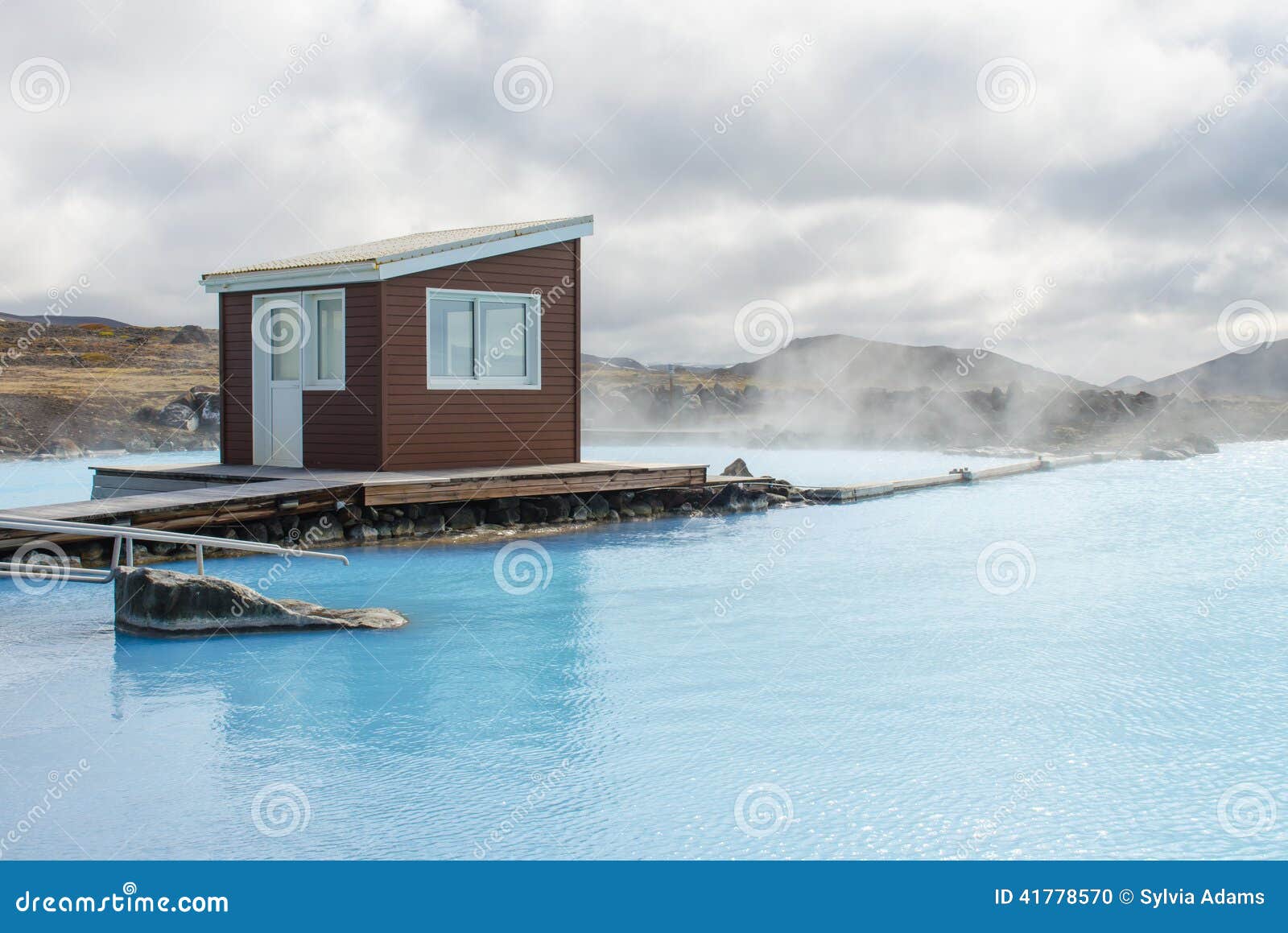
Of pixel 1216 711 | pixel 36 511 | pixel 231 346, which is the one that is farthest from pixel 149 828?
pixel 231 346

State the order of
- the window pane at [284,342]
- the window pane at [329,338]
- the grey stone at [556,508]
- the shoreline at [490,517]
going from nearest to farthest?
the shoreline at [490,517], the window pane at [329,338], the window pane at [284,342], the grey stone at [556,508]

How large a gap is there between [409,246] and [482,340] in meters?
1.43

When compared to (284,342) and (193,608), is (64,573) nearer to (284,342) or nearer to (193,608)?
A: (193,608)

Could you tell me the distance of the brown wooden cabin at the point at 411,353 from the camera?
12.4 meters

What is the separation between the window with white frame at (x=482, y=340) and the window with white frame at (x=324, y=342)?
1037mm

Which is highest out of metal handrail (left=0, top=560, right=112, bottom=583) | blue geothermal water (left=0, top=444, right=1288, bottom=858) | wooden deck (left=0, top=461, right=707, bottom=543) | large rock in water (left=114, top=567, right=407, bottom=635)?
wooden deck (left=0, top=461, right=707, bottom=543)

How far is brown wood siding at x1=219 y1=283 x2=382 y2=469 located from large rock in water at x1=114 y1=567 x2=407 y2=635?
4.86 m

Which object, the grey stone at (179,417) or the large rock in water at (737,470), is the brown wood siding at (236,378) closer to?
the large rock in water at (737,470)

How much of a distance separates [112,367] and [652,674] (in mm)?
37971

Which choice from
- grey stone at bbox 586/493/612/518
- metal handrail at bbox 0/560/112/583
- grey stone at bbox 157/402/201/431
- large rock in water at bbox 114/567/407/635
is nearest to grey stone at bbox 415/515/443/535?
grey stone at bbox 586/493/612/518

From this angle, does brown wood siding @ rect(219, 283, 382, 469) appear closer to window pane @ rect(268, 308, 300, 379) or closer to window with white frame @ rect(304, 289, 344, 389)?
window with white frame @ rect(304, 289, 344, 389)

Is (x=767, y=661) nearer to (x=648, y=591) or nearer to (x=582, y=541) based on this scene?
(x=648, y=591)

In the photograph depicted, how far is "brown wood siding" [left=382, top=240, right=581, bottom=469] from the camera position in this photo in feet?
40.7

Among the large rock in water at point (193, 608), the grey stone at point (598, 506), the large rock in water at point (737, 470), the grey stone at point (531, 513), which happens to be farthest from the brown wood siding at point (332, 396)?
the large rock in water at point (737, 470)
